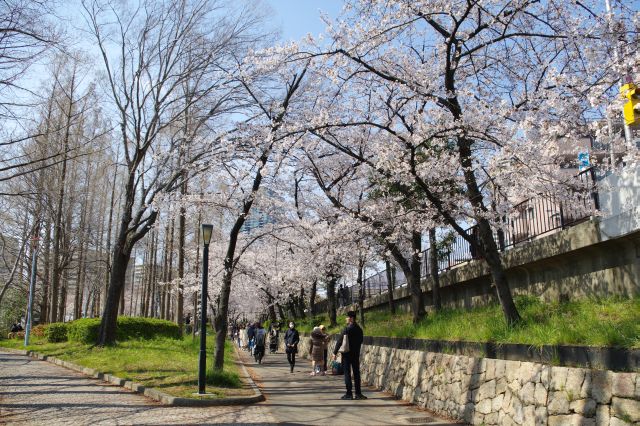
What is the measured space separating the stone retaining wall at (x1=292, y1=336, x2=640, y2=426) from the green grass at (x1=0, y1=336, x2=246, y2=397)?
3992mm

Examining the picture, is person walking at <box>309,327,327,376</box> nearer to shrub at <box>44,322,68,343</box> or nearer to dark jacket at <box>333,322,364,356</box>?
dark jacket at <box>333,322,364,356</box>

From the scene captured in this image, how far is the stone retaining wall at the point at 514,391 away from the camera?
5.46 meters

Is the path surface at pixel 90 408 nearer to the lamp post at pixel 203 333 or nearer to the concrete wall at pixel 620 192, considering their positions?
the lamp post at pixel 203 333

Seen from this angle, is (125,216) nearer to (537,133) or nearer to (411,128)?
(411,128)

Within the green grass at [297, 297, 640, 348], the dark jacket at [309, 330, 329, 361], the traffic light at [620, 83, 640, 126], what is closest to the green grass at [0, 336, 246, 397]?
the dark jacket at [309, 330, 329, 361]

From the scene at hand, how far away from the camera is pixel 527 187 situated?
10.9m

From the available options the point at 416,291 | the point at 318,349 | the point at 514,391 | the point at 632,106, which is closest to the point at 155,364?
the point at 318,349

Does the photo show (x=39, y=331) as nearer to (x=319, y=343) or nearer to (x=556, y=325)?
(x=319, y=343)

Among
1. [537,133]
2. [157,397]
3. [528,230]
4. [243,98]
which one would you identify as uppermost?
[243,98]

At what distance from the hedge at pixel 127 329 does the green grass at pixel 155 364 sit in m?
0.51

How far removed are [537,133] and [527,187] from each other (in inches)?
46.9

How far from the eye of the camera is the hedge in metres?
21.2

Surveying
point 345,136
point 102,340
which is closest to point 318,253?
point 345,136

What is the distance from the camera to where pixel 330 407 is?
10219 millimetres
